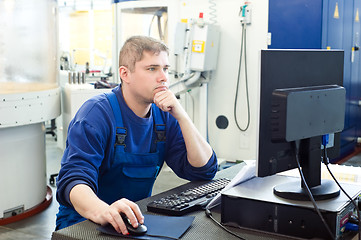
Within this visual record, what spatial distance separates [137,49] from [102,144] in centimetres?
39

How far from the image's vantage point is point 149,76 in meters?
1.74

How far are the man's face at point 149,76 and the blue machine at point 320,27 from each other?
2915 mm

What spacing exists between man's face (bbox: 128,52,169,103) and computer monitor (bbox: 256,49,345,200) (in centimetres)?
57

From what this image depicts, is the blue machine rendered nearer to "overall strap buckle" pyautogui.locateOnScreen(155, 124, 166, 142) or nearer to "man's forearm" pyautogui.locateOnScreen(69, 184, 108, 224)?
"overall strap buckle" pyautogui.locateOnScreen(155, 124, 166, 142)

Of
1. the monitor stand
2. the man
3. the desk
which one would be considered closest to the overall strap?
the man

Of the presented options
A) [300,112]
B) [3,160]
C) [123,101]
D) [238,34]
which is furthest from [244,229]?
[238,34]

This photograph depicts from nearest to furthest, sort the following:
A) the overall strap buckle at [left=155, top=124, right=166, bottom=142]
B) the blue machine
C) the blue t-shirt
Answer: the blue t-shirt < the overall strap buckle at [left=155, top=124, right=166, bottom=142] < the blue machine

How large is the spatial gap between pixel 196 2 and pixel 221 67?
29.6 inches

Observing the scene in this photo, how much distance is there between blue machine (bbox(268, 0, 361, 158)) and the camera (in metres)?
4.29

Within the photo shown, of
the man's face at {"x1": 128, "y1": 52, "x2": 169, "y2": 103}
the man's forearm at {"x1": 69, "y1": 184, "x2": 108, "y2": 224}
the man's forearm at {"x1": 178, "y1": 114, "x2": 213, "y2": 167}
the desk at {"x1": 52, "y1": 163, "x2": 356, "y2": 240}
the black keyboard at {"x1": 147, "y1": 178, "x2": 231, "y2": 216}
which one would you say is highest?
the man's face at {"x1": 128, "y1": 52, "x2": 169, "y2": 103}

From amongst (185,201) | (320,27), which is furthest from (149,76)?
(320,27)

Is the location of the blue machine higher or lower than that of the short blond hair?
higher

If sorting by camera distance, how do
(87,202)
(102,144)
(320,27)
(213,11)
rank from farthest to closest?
(213,11)
(320,27)
(102,144)
(87,202)

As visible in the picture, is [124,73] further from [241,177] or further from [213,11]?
[213,11]
